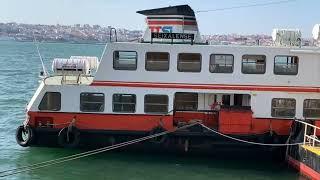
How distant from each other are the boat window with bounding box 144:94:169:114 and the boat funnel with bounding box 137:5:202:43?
2.18m

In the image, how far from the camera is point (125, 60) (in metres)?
20.8

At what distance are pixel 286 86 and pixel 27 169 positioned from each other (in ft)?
31.4

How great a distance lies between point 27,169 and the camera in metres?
19.5

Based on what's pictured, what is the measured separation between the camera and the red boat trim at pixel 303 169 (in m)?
18.1

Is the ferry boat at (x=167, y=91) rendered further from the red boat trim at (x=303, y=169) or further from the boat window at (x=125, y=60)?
the red boat trim at (x=303, y=169)

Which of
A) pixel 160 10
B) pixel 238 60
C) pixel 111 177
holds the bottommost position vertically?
pixel 111 177

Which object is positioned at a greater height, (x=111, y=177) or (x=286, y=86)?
(x=286, y=86)

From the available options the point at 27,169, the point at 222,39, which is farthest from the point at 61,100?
the point at 222,39

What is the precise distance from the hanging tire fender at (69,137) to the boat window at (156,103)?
2.64m

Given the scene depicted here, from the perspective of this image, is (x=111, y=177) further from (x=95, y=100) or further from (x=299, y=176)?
(x=299, y=176)

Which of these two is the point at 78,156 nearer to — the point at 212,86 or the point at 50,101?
the point at 50,101

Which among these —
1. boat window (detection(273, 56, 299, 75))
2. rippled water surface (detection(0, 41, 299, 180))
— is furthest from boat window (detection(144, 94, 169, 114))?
boat window (detection(273, 56, 299, 75))

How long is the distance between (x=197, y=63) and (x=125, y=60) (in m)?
2.61

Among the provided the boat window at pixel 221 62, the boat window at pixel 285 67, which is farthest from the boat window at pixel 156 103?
the boat window at pixel 285 67
